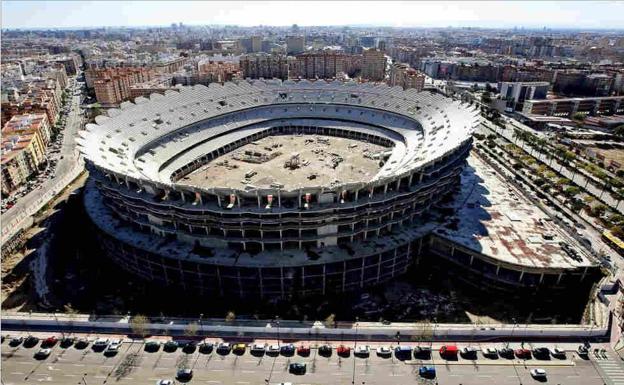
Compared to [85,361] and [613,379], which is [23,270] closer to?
[85,361]

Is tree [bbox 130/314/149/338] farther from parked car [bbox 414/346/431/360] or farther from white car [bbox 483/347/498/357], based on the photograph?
white car [bbox 483/347/498/357]

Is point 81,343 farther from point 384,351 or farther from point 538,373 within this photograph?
point 538,373

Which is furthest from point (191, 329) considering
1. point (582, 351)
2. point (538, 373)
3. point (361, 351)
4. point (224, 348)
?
point (582, 351)

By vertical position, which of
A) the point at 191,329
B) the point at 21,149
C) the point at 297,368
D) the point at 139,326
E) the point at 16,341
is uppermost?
the point at 21,149

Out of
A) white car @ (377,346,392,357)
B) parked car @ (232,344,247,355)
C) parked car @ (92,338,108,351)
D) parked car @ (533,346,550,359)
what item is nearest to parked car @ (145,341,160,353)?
parked car @ (92,338,108,351)

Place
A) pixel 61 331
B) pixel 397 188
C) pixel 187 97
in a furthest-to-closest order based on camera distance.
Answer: pixel 187 97 < pixel 397 188 < pixel 61 331

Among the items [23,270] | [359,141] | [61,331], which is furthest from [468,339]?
[359,141]
